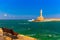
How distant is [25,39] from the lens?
28.8 ft

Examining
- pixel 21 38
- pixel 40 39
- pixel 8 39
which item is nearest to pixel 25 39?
pixel 21 38

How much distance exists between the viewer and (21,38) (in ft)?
29.1

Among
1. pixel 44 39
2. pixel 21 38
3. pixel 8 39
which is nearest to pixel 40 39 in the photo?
pixel 44 39

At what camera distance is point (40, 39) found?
11.6m

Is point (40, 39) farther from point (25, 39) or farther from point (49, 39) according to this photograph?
point (25, 39)

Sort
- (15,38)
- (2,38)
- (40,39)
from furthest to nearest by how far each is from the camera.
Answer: (40,39) < (15,38) < (2,38)

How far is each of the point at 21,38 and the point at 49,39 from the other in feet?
10.8

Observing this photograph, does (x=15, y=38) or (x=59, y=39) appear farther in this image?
(x=59, y=39)

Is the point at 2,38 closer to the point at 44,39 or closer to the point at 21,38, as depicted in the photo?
the point at 21,38

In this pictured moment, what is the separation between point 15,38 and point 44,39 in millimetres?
3220

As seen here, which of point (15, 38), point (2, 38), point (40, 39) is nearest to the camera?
point (2, 38)

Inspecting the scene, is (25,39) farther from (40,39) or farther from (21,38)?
(40,39)

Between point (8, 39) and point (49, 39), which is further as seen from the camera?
point (49, 39)

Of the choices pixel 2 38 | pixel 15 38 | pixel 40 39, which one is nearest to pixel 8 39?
pixel 2 38
